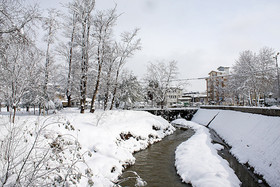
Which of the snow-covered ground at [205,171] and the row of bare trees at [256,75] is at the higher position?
the row of bare trees at [256,75]

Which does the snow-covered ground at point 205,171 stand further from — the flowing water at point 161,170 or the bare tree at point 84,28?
the bare tree at point 84,28

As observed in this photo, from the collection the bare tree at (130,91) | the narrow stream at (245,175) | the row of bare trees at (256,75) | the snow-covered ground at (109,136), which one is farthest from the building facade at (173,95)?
the narrow stream at (245,175)

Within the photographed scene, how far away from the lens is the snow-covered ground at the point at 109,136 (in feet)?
25.6

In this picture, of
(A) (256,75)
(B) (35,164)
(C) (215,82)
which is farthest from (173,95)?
(B) (35,164)

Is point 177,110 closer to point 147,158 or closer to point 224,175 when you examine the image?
point 147,158

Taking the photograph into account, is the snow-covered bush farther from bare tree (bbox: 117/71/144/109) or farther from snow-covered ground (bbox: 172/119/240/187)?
bare tree (bbox: 117/71/144/109)

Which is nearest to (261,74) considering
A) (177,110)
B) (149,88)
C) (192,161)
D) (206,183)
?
(177,110)

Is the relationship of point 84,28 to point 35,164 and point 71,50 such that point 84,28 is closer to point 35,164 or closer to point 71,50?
point 71,50

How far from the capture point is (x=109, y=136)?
11.1 metres

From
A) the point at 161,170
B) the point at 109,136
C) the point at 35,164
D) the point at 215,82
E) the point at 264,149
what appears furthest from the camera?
the point at 215,82

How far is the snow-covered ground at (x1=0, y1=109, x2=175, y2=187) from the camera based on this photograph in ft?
25.6

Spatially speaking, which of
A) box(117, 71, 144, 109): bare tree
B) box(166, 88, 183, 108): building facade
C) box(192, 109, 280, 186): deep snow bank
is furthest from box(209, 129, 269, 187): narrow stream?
box(166, 88, 183, 108): building facade

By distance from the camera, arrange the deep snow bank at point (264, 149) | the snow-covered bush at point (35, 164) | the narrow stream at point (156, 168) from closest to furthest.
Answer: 1. the snow-covered bush at point (35, 164)
2. the deep snow bank at point (264, 149)
3. the narrow stream at point (156, 168)

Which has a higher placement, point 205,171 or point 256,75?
point 256,75
